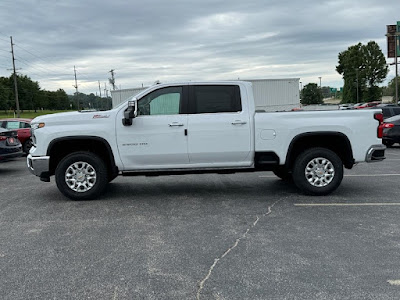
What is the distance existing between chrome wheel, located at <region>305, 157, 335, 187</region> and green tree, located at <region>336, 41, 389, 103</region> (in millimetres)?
69225

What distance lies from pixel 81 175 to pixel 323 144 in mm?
4361

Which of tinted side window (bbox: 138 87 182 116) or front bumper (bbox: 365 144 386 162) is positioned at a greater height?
tinted side window (bbox: 138 87 182 116)

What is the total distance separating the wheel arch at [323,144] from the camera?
6.51 meters

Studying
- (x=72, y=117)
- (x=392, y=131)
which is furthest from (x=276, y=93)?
(x=72, y=117)

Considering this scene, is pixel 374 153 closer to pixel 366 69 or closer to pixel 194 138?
pixel 194 138

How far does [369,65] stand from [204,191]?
72058mm

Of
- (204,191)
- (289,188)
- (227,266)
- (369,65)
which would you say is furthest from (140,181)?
(369,65)

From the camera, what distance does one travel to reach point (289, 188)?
7.45m

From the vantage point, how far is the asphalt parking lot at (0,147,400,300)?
3408 mm

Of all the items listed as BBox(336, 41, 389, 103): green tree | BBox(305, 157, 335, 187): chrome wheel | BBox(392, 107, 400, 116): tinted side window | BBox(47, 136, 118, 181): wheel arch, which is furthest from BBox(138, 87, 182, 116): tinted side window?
BBox(336, 41, 389, 103): green tree

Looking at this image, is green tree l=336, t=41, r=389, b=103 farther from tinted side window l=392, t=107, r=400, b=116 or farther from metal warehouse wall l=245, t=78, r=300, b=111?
tinted side window l=392, t=107, r=400, b=116

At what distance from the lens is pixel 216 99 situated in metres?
6.68

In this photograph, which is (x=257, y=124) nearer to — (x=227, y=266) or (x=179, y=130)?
(x=179, y=130)

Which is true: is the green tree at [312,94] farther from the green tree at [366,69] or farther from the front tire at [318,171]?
the front tire at [318,171]
